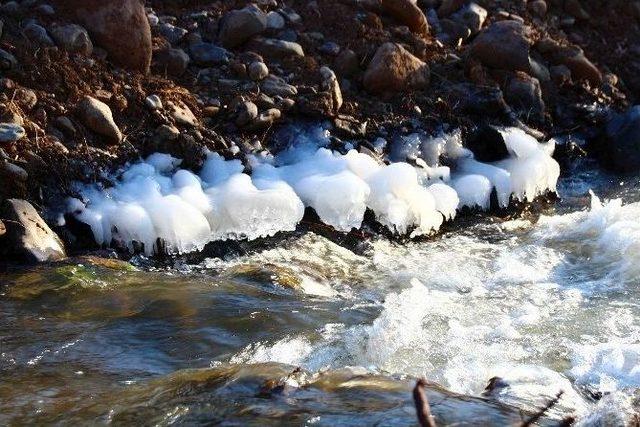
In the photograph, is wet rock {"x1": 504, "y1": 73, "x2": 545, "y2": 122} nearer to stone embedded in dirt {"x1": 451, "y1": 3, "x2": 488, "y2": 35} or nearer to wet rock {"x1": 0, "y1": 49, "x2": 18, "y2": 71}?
stone embedded in dirt {"x1": 451, "y1": 3, "x2": 488, "y2": 35}

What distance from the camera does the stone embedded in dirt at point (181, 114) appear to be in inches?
223

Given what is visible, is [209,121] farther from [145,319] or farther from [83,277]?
[145,319]

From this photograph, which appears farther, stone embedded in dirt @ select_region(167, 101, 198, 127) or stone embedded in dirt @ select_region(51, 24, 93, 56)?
stone embedded in dirt @ select_region(51, 24, 93, 56)

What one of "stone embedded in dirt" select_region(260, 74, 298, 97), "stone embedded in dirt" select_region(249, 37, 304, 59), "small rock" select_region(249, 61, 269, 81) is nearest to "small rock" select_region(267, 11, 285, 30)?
"stone embedded in dirt" select_region(249, 37, 304, 59)

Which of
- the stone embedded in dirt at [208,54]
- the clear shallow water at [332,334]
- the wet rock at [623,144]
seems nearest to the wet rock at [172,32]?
the stone embedded in dirt at [208,54]

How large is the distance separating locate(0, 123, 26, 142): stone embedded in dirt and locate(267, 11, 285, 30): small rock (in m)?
2.54

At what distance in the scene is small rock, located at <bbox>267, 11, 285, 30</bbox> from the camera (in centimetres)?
689

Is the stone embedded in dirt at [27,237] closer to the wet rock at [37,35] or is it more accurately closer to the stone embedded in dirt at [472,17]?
the wet rock at [37,35]

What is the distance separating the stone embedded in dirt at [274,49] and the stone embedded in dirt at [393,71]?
1.87 ft

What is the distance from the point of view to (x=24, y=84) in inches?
213

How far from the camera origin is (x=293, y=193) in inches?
→ 211

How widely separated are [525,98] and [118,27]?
326 centimetres

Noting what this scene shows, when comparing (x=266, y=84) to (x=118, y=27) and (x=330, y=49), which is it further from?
(x=118, y=27)

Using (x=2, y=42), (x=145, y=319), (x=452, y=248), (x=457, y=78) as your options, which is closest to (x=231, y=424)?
(x=145, y=319)
